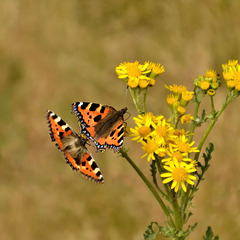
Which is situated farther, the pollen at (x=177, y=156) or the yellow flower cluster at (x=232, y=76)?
the yellow flower cluster at (x=232, y=76)

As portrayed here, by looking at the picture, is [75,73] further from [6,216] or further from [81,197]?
[6,216]

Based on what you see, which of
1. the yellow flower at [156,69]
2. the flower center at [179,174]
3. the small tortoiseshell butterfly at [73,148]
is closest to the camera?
the flower center at [179,174]

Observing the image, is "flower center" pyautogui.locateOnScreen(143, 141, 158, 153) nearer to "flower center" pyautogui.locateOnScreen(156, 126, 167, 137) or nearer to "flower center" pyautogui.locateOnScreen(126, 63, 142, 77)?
"flower center" pyautogui.locateOnScreen(156, 126, 167, 137)

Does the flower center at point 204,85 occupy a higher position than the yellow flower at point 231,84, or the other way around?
the flower center at point 204,85

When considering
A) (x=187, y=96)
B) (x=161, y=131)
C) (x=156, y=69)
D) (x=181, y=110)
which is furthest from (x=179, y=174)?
(x=156, y=69)

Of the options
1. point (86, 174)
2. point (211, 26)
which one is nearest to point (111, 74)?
point (211, 26)

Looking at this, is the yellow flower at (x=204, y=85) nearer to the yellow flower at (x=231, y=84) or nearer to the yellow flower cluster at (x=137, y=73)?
the yellow flower at (x=231, y=84)

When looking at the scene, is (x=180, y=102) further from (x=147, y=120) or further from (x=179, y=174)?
(x=179, y=174)

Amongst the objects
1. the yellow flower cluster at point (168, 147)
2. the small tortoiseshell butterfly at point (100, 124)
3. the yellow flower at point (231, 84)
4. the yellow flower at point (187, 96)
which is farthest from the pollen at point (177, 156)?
the yellow flower at point (231, 84)
